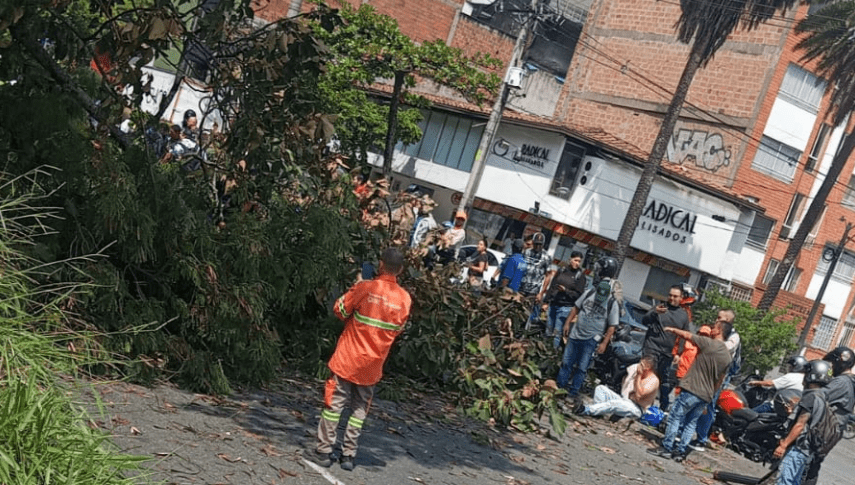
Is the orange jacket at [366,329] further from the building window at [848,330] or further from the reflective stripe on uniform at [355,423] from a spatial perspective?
the building window at [848,330]

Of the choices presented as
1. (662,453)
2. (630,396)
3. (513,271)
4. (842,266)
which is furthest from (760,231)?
(662,453)

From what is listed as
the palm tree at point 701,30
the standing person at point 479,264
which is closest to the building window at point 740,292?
the palm tree at point 701,30

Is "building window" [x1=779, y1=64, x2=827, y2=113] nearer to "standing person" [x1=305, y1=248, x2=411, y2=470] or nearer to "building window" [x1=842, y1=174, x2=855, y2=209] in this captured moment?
"building window" [x1=842, y1=174, x2=855, y2=209]

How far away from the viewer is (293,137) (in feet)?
29.6

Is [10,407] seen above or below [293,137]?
below

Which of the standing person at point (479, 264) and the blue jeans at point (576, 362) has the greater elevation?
the standing person at point (479, 264)

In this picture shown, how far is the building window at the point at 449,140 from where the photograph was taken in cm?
4231

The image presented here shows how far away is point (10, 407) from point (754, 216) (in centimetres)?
4363

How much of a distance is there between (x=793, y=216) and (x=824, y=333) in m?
9.68

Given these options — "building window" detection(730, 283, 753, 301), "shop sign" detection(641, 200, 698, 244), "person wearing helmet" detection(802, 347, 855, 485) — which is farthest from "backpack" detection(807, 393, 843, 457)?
"building window" detection(730, 283, 753, 301)

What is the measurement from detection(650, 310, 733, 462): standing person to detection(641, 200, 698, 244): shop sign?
30594 millimetres

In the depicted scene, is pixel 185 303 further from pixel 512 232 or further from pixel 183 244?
pixel 512 232

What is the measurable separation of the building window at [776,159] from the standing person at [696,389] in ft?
116

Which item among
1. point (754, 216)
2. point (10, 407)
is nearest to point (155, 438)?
point (10, 407)
